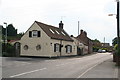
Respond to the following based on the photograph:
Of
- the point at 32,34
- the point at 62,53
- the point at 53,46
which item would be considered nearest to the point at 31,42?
the point at 32,34

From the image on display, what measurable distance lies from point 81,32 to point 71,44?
22.3m

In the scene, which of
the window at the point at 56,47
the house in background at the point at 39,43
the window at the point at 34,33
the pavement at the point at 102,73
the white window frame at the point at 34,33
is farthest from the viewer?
the window at the point at 56,47

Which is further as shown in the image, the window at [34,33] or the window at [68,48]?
the window at [68,48]

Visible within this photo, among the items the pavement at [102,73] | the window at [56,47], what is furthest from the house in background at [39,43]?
the pavement at [102,73]

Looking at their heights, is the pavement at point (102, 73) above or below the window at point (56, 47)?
below

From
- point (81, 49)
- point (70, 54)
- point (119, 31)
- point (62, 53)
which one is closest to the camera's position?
point (119, 31)

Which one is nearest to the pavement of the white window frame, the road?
the road

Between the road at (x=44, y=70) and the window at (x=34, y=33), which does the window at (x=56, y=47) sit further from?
the road at (x=44, y=70)

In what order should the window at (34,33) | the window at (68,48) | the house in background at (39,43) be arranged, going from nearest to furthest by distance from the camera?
1. the house in background at (39,43)
2. the window at (34,33)
3. the window at (68,48)

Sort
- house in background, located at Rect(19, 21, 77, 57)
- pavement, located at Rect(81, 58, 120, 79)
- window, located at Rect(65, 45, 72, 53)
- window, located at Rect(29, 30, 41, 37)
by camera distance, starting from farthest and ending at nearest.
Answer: window, located at Rect(65, 45, 72, 53), window, located at Rect(29, 30, 41, 37), house in background, located at Rect(19, 21, 77, 57), pavement, located at Rect(81, 58, 120, 79)

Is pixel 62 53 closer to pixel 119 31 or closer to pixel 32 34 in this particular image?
pixel 32 34

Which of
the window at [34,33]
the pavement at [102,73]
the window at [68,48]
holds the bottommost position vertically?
the pavement at [102,73]

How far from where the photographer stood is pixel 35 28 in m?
42.0

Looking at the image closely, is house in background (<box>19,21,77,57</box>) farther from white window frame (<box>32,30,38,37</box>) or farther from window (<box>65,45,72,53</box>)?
window (<box>65,45,72,53</box>)
